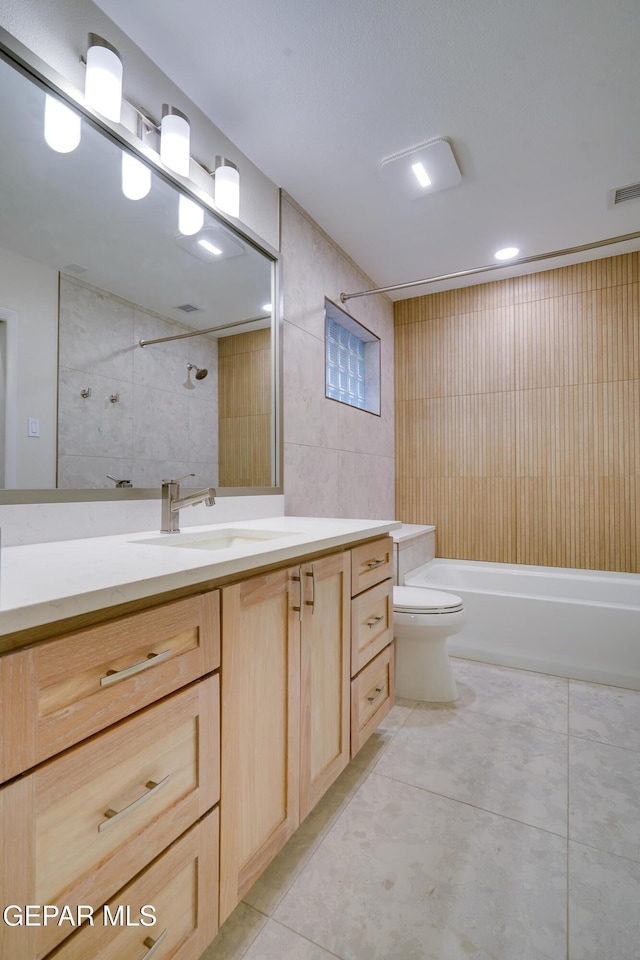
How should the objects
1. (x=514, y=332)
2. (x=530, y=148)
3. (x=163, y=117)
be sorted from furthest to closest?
(x=514, y=332) < (x=530, y=148) < (x=163, y=117)

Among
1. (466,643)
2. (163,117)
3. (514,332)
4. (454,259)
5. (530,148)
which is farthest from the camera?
(514,332)

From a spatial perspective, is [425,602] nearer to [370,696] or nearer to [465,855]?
[370,696]

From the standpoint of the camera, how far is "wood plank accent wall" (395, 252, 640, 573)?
2961 mm

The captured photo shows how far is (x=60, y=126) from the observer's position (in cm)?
125

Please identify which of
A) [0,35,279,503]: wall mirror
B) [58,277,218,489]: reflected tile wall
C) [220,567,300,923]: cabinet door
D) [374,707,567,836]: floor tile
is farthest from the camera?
[374,707,567,836]: floor tile

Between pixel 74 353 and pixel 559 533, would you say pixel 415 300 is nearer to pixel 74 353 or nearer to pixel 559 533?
pixel 559 533

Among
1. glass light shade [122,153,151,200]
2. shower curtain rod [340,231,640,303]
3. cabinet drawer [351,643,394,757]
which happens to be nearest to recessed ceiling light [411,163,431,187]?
shower curtain rod [340,231,640,303]

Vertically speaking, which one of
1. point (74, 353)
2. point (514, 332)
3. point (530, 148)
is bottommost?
point (74, 353)

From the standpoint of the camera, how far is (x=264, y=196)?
84.0 inches

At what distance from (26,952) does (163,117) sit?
209 cm

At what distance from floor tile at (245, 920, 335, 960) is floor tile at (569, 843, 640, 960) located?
58 cm

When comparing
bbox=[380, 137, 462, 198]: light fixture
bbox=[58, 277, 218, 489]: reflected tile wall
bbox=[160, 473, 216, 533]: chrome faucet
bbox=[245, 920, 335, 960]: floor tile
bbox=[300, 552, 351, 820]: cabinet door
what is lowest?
bbox=[245, 920, 335, 960]: floor tile

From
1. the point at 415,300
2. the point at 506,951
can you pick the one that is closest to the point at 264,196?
the point at 415,300

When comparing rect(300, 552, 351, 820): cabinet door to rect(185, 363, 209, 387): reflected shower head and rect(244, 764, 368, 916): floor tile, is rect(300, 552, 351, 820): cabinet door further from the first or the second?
rect(185, 363, 209, 387): reflected shower head
